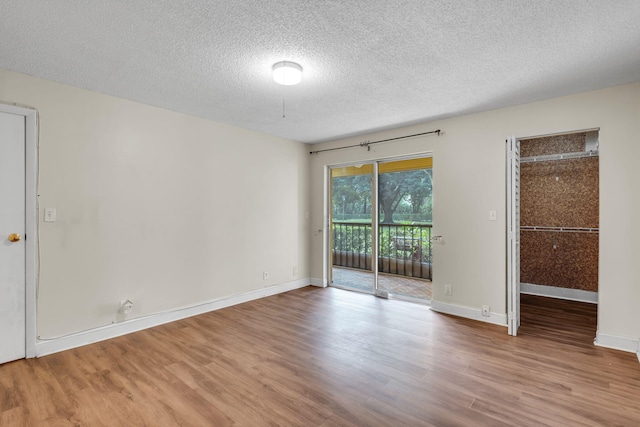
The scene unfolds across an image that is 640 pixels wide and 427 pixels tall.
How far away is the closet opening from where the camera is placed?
430 cm

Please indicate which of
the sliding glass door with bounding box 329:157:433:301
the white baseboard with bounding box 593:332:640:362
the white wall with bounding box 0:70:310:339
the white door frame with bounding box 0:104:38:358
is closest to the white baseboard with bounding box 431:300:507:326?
the sliding glass door with bounding box 329:157:433:301

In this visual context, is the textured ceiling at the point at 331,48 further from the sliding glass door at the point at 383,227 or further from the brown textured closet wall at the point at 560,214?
the brown textured closet wall at the point at 560,214

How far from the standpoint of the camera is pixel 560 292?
4.56 metres

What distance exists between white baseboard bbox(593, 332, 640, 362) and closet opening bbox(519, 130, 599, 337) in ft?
3.56

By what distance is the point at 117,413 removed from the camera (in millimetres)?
1918

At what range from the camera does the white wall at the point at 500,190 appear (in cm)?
277

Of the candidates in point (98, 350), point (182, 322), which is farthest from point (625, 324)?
point (98, 350)

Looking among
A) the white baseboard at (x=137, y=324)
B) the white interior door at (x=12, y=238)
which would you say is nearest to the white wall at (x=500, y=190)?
the white baseboard at (x=137, y=324)

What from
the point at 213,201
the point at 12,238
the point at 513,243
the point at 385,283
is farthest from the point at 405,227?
the point at 12,238

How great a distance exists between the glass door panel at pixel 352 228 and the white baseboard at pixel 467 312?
3.58 ft

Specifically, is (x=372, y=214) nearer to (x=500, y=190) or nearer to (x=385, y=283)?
(x=385, y=283)

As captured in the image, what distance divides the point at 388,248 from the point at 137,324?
362 centimetres

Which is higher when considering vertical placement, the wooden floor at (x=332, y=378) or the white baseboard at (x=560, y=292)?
the white baseboard at (x=560, y=292)

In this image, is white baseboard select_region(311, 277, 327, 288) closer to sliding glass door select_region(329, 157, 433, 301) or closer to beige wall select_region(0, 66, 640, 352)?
sliding glass door select_region(329, 157, 433, 301)
